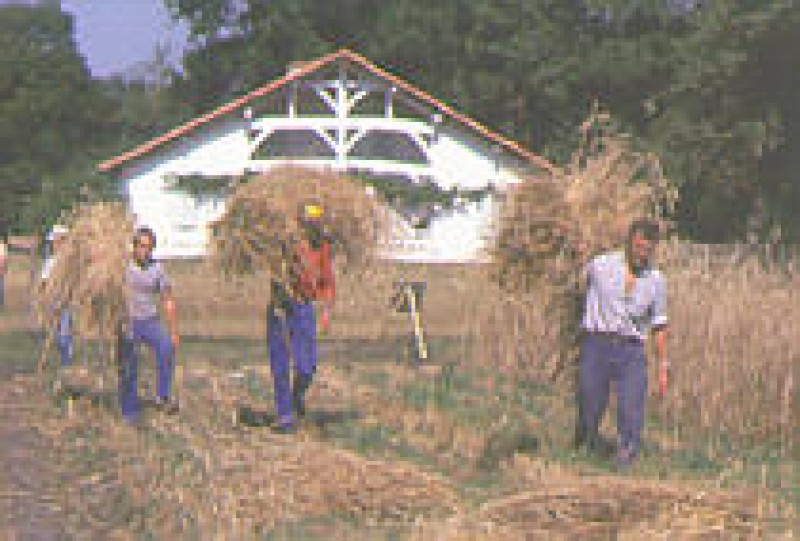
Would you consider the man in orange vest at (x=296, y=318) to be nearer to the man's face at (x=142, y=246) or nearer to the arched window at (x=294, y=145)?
the man's face at (x=142, y=246)

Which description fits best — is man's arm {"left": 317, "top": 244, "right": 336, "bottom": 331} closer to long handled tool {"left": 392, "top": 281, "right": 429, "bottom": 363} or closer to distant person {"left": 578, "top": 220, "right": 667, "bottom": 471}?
distant person {"left": 578, "top": 220, "right": 667, "bottom": 471}

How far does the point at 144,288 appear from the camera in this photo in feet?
41.8

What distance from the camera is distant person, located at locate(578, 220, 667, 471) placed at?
10.4 m

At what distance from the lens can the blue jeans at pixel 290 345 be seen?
1198cm

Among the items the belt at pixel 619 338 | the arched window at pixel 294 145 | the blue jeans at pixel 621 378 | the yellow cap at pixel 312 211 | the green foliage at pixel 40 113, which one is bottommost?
the blue jeans at pixel 621 378

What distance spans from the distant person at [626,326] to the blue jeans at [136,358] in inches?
151

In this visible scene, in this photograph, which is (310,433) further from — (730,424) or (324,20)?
(324,20)

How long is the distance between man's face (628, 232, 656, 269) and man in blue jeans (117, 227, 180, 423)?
3979 millimetres

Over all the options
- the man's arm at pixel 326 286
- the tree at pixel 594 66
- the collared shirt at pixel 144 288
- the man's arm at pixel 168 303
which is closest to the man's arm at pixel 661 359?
the man's arm at pixel 326 286

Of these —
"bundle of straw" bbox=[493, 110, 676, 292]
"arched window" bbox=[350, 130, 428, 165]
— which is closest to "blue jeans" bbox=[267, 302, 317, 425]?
"bundle of straw" bbox=[493, 110, 676, 292]

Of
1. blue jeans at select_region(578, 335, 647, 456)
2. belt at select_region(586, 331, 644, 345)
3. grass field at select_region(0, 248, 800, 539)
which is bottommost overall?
grass field at select_region(0, 248, 800, 539)

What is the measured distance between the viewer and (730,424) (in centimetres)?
1327

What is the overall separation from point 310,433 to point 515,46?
37.9m

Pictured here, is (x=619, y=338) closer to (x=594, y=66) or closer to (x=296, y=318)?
(x=296, y=318)
